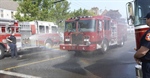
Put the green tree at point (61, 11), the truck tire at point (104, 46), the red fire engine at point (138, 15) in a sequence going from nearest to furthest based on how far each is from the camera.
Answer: the red fire engine at point (138, 15), the truck tire at point (104, 46), the green tree at point (61, 11)

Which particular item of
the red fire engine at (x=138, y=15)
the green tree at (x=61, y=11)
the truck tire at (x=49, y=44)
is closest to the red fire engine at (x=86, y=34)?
the truck tire at (x=49, y=44)

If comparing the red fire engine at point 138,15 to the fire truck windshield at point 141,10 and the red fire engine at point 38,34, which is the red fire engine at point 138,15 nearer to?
the fire truck windshield at point 141,10

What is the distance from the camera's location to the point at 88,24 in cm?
1204

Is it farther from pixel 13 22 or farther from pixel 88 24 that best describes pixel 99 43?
pixel 13 22

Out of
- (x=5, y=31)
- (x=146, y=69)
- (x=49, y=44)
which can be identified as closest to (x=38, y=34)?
(x=49, y=44)

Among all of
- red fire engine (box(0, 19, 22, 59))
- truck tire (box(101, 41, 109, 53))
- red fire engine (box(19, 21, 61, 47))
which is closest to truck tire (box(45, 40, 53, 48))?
red fire engine (box(19, 21, 61, 47))

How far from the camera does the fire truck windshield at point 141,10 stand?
17.6ft

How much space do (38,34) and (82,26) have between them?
20.0 feet

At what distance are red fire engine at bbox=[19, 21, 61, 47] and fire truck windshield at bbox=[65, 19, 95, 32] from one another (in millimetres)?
Answer: 4207

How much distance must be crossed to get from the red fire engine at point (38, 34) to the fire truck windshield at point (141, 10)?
10946 mm

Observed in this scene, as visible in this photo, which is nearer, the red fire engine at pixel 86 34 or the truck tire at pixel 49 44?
the red fire engine at pixel 86 34

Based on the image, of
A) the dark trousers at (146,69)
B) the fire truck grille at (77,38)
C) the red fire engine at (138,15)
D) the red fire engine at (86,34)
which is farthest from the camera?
the fire truck grille at (77,38)

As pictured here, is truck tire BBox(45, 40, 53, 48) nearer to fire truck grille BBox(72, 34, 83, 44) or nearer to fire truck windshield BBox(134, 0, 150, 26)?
fire truck grille BBox(72, 34, 83, 44)

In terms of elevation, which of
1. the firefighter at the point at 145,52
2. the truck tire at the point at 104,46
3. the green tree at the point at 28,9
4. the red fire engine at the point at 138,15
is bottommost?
the truck tire at the point at 104,46
